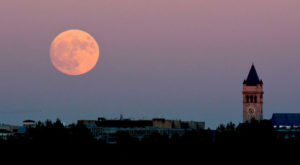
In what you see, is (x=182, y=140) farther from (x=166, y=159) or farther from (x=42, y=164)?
(x=42, y=164)

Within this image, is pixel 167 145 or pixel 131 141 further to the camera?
pixel 131 141

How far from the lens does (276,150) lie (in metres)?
164

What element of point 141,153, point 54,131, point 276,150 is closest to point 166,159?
point 141,153

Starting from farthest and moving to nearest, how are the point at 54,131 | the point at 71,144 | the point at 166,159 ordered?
the point at 54,131
the point at 71,144
the point at 166,159

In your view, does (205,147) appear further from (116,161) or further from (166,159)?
(116,161)

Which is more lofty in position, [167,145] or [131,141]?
[131,141]

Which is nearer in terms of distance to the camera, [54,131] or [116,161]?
[116,161]

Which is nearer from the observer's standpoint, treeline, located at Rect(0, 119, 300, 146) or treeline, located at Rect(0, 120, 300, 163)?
treeline, located at Rect(0, 120, 300, 163)

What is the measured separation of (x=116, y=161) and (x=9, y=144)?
22.3 metres

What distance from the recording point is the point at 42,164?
14400 centimetres

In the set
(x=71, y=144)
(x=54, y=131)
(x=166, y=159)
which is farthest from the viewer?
(x=54, y=131)

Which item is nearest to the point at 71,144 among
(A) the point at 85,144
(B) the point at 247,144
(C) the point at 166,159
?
(A) the point at 85,144

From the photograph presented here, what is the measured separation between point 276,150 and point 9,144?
41901mm

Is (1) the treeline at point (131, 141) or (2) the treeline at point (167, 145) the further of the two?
(1) the treeline at point (131, 141)
